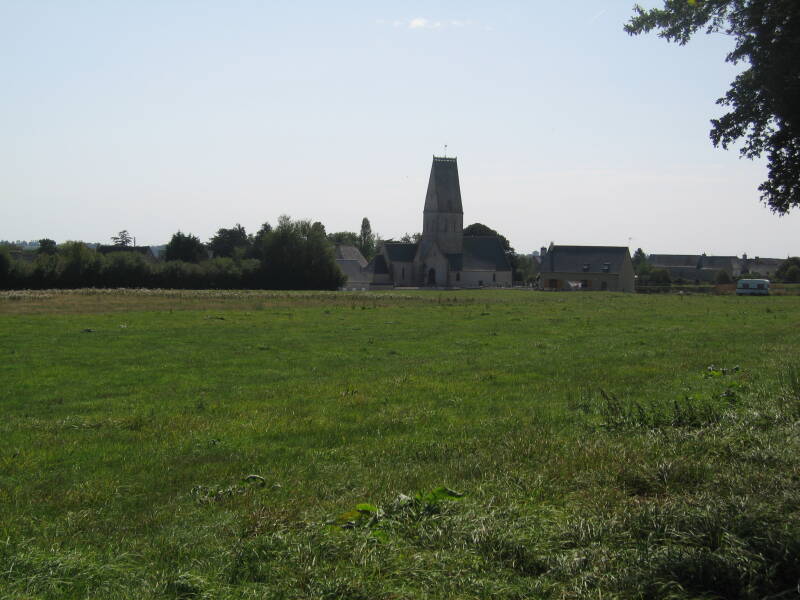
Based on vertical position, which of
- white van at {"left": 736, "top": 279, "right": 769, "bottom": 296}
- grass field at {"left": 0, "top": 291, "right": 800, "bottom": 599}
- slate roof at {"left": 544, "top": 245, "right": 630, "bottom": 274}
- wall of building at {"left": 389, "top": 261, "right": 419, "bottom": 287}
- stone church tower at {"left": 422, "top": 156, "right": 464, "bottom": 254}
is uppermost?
stone church tower at {"left": 422, "top": 156, "right": 464, "bottom": 254}

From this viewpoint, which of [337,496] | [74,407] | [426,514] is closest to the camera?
[426,514]

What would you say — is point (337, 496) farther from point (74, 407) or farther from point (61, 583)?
point (74, 407)

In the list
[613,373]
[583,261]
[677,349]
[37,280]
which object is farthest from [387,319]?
[583,261]

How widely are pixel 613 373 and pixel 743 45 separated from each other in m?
8.83

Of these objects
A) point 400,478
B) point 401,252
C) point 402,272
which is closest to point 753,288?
point 402,272

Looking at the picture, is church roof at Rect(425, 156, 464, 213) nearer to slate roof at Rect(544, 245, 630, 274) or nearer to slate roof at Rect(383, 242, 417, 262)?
slate roof at Rect(383, 242, 417, 262)

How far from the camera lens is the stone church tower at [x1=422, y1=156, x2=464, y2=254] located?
117 metres

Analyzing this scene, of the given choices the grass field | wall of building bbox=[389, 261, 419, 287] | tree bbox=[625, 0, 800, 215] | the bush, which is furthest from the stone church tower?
tree bbox=[625, 0, 800, 215]

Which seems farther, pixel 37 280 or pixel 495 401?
pixel 37 280

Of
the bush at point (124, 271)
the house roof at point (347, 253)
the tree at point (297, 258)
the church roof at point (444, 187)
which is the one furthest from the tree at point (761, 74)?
the house roof at point (347, 253)

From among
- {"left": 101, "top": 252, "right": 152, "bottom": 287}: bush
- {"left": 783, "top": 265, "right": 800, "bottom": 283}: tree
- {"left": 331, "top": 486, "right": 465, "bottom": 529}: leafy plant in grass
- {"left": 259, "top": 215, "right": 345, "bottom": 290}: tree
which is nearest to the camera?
{"left": 331, "top": 486, "right": 465, "bottom": 529}: leafy plant in grass

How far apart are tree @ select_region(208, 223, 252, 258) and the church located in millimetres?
19339

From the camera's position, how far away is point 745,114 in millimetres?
9422

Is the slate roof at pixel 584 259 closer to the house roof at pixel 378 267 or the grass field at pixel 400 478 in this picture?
the house roof at pixel 378 267
